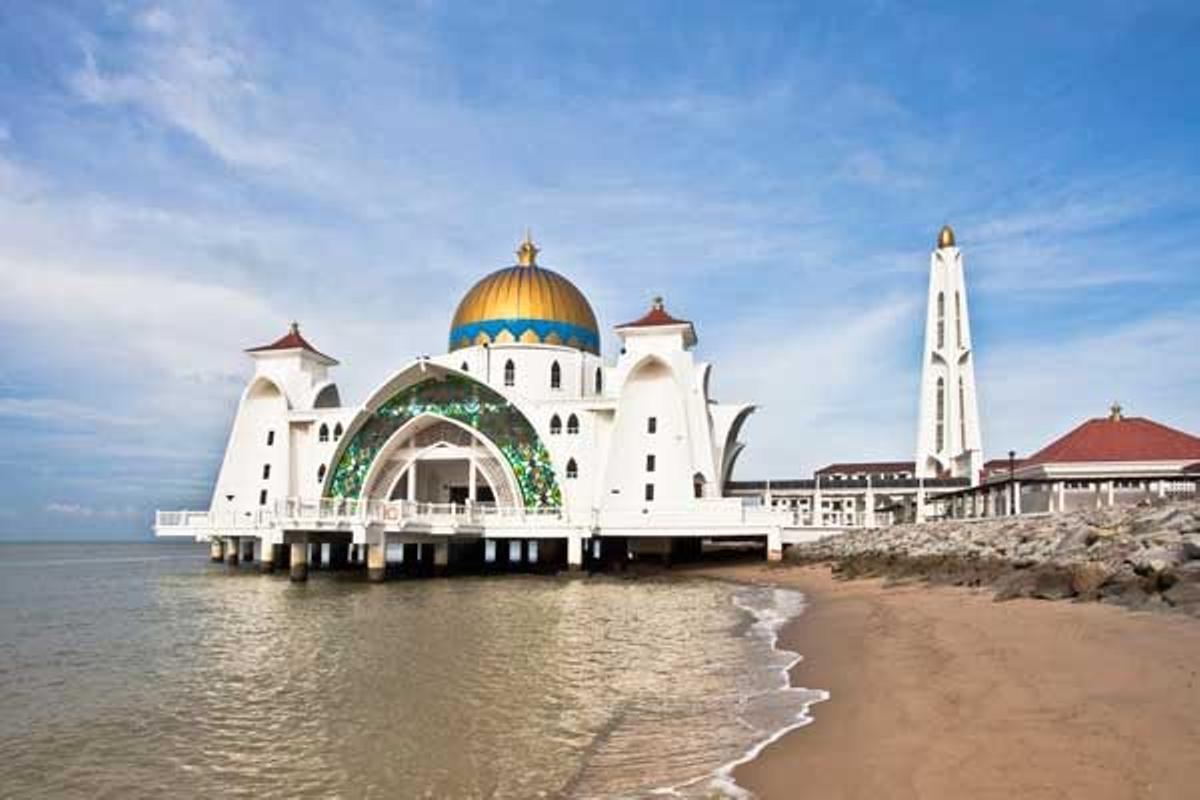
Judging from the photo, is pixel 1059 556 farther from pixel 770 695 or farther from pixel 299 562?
pixel 299 562

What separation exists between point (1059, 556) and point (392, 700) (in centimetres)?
1173

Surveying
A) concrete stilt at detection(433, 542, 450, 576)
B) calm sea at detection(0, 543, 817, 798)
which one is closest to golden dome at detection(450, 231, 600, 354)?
concrete stilt at detection(433, 542, 450, 576)

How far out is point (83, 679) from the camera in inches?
469

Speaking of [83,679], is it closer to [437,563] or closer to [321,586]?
[321,586]

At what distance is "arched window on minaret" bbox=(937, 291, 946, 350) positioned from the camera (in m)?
43.3

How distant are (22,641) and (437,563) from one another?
16.4 m

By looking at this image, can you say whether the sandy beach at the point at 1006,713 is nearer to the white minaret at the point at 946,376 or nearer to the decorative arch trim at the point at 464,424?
the decorative arch trim at the point at 464,424

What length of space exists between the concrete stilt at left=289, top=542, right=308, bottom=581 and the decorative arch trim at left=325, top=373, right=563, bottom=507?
789cm

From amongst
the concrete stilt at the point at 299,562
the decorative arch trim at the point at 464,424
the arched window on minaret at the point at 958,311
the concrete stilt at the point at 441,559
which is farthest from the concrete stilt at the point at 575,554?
the arched window on minaret at the point at 958,311

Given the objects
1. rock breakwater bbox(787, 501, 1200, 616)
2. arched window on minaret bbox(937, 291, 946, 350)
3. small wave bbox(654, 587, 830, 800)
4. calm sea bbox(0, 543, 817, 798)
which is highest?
arched window on minaret bbox(937, 291, 946, 350)

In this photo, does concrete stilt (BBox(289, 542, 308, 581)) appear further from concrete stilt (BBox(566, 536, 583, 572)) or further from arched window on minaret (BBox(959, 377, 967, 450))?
arched window on minaret (BBox(959, 377, 967, 450))

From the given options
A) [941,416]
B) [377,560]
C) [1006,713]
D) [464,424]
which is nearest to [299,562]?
[377,560]

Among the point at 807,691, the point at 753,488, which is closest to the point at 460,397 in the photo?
the point at 753,488

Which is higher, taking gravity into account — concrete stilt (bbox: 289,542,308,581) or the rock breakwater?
the rock breakwater
